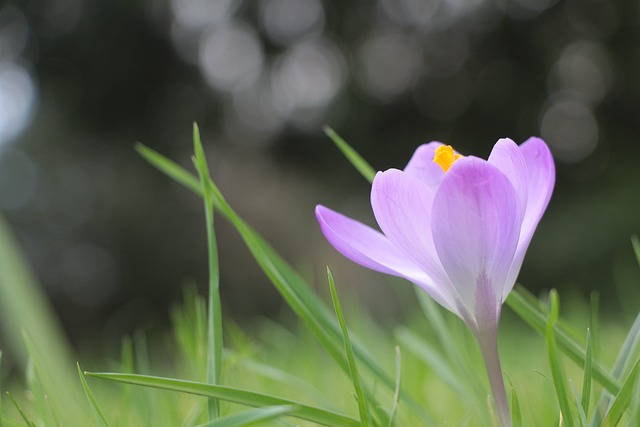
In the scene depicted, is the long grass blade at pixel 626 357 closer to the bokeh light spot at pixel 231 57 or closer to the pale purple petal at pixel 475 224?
the pale purple petal at pixel 475 224

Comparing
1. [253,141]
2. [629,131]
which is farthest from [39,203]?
[629,131]

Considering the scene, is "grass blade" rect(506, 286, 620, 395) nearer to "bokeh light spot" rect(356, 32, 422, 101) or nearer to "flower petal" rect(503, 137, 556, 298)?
"flower petal" rect(503, 137, 556, 298)

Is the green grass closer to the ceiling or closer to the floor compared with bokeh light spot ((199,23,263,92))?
closer to the floor

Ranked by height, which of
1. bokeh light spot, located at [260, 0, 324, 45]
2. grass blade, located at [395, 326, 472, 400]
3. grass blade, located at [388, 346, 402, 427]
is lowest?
grass blade, located at [395, 326, 472, 400]

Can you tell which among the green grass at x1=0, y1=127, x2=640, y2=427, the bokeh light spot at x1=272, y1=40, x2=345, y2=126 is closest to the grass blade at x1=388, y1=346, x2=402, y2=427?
the green grass at x1=0, y1=127, x2=640, y2=427

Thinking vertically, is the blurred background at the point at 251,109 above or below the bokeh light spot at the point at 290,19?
below

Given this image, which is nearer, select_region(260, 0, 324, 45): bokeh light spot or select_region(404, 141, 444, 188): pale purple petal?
select_region(404, 141, 444, 188): pale purple petal

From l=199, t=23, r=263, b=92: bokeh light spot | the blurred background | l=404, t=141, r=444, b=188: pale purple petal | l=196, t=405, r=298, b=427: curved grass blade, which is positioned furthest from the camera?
l=199, t=23, r=263, b=92: bokeh light spot

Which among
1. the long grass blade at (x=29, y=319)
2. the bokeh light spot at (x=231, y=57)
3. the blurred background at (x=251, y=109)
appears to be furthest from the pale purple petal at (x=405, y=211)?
the bokeh light spot at (x=231, y=57)
